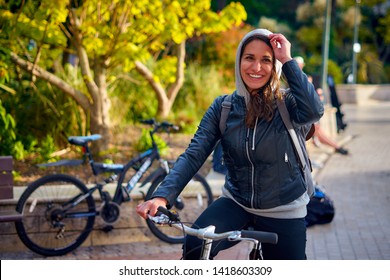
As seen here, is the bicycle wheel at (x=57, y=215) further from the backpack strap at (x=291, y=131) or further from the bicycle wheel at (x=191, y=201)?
the backpack strap at (x=291, y=131)

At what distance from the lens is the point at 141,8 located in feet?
29.8

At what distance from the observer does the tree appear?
29.1 ft

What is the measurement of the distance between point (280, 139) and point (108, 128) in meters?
6.46

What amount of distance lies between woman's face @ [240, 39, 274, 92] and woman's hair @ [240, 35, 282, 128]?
0.06 feet

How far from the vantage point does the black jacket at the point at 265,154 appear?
3.60m

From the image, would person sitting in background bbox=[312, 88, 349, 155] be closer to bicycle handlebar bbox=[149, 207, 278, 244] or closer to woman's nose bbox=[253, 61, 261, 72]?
woman's nose bbox=[253, 61, 261, 72]

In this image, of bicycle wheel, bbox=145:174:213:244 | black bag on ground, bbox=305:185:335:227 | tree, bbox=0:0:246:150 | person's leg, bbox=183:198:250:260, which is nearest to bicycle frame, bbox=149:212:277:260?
person's leg, bbox=183:198:250:260

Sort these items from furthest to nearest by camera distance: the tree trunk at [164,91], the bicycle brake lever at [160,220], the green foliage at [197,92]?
1. the green foliage at [197,92]
2. the tree trunk at [164,91]
3. the bicycle brake lever at [160,220]

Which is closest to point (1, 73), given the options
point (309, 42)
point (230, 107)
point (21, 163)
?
point (21, 163)

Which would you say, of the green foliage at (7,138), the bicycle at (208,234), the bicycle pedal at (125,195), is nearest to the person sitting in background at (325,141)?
the green foliage at (7,138)

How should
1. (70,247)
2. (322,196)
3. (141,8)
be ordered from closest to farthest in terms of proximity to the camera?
1. (70,247)
2. (322,196)
3. (141,8)

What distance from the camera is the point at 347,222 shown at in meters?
8.62

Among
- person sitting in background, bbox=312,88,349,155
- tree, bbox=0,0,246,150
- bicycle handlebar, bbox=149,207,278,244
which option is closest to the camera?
bicycle handlebar, bbox=149,207,278,244
